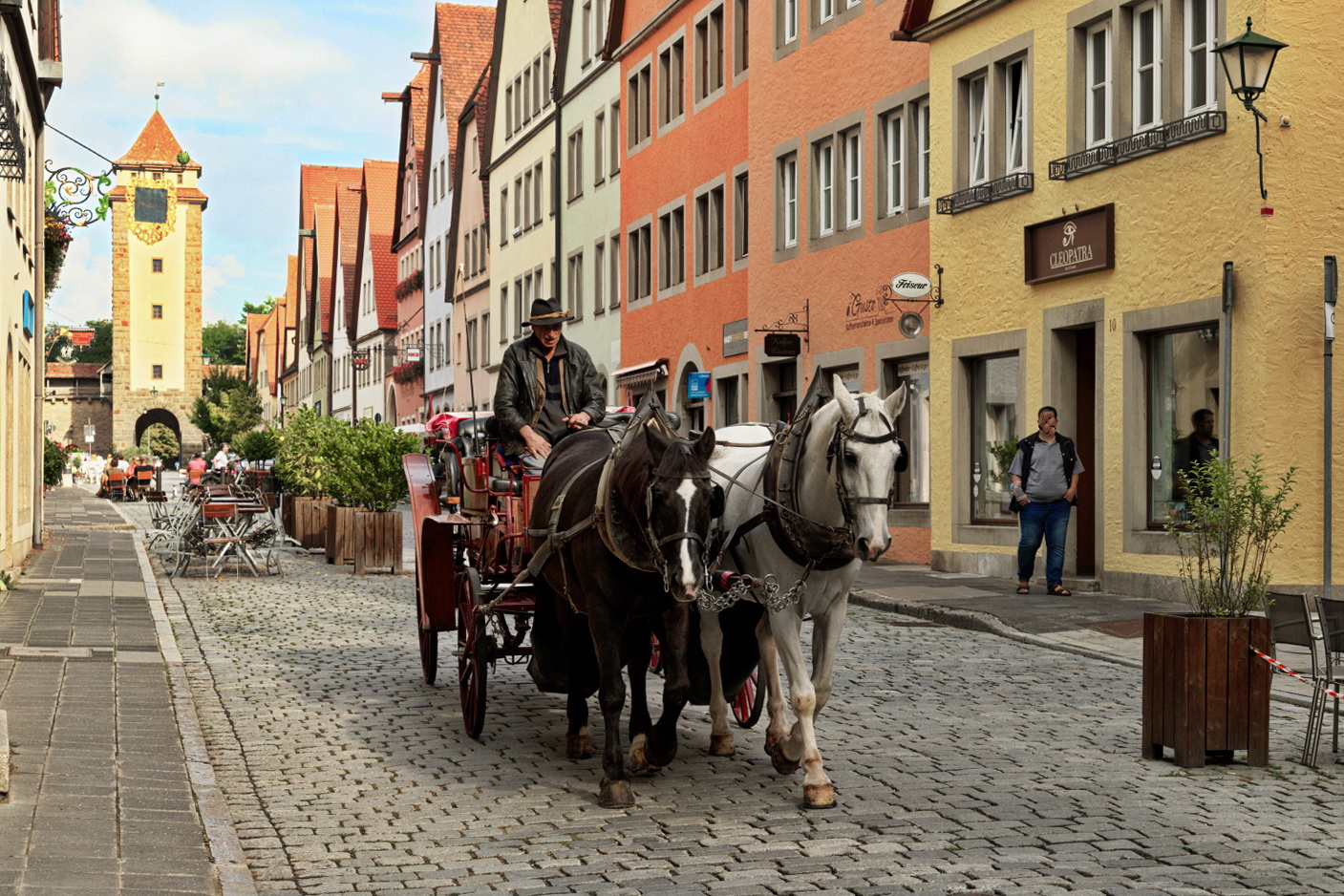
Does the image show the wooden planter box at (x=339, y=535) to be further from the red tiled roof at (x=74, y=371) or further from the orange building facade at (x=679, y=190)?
the red tiled roof at (x=74, y=371)

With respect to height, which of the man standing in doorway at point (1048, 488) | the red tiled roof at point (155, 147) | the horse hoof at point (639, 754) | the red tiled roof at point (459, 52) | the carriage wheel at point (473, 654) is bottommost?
the horse hoof at point (639, 754)

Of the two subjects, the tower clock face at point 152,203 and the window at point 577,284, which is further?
the window at point 577,284

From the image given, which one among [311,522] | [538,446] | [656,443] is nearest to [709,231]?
[311,522]

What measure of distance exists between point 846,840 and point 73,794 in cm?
319

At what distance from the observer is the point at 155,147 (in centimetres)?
10638

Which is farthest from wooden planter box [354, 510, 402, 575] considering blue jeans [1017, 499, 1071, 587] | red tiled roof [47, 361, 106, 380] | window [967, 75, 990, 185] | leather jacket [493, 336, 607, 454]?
red tiled roof [47, 361, 106, 380]

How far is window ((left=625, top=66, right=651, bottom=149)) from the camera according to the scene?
35.5 meters

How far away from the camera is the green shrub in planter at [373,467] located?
885 inches

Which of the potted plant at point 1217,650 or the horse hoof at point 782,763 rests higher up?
the potted plant at point 1217,650

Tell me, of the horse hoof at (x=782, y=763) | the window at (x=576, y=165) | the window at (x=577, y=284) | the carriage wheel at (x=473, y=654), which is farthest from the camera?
the window at (x=576, y=165)

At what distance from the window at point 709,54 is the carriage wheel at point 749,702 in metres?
22.7

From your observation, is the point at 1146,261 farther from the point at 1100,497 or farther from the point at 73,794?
the point at 73,794

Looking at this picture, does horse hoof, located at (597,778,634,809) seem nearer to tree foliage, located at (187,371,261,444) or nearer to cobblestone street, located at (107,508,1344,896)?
cobblestone street, located at (107,508,1344,896)

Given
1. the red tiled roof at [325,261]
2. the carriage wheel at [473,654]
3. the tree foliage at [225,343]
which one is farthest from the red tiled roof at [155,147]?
the carriage wheel at [473,654]
